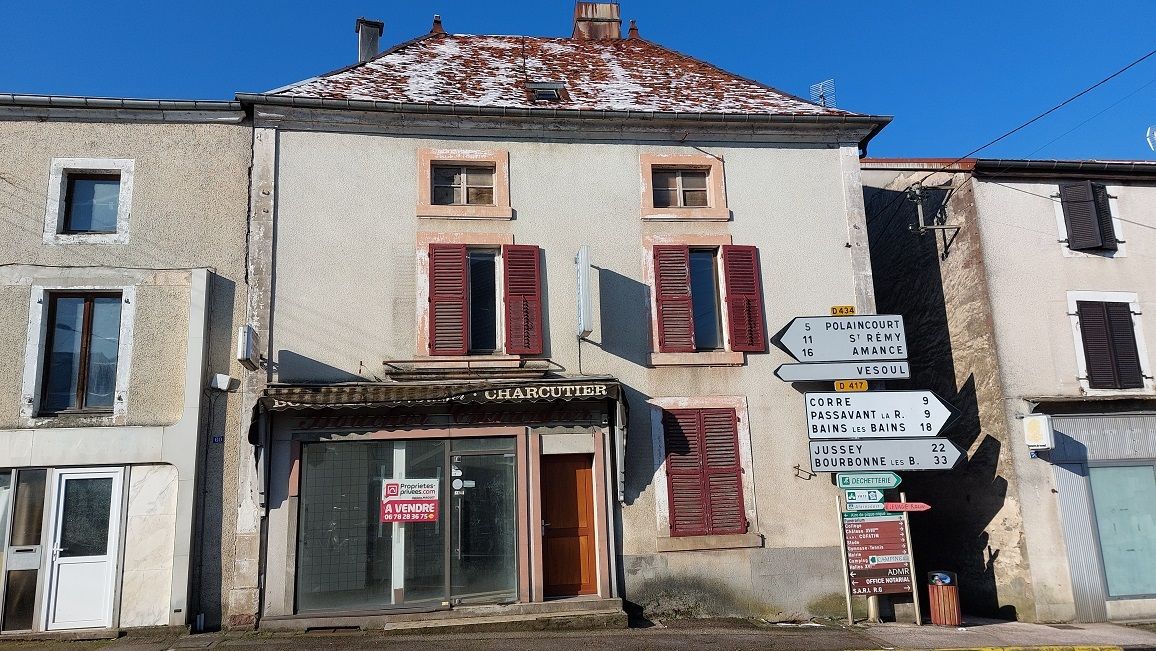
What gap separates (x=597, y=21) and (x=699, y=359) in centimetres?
840

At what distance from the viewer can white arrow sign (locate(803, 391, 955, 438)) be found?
10.4m

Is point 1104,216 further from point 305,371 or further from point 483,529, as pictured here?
point 305,371

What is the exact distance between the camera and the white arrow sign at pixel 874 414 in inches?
409

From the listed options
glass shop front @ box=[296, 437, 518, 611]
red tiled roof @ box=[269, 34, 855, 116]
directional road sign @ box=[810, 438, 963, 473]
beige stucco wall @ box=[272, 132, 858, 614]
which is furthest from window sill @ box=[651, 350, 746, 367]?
red tiled roof @ box=[269, 34, 855, 116]

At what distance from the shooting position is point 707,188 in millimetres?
11719

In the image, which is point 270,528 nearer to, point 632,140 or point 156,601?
point 156,601

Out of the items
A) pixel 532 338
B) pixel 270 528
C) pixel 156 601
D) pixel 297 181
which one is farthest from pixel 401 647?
pixel 297 181

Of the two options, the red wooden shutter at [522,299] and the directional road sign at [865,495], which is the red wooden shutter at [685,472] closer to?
the directional road sign at [865,495]

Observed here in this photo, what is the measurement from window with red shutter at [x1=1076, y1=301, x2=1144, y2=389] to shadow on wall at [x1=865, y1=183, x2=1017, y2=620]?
1.58 meters

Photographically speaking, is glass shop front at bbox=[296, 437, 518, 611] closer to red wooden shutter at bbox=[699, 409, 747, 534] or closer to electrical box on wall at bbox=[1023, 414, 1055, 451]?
red wooden shutter at bbox=[699, 409, 747, 534]

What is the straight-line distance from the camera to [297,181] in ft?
35.0

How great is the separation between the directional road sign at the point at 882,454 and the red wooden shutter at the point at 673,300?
226 centimetres

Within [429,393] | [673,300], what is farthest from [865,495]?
[429,393]

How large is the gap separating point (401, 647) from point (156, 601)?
123 inches
